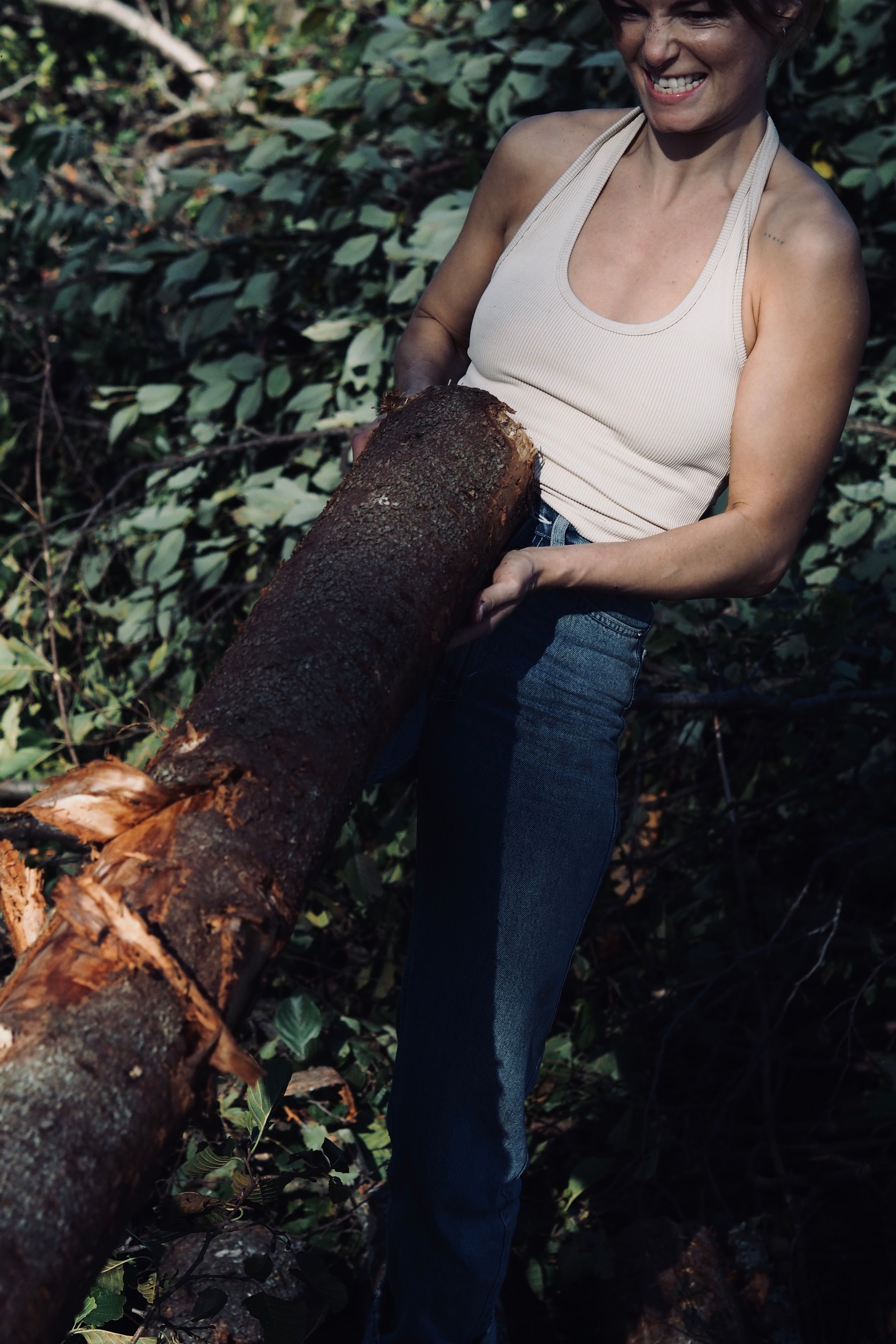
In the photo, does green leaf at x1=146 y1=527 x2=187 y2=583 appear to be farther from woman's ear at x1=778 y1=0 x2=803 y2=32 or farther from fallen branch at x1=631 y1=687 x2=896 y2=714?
woman's ear at x1=778 y1=0 x2=803 y2=32

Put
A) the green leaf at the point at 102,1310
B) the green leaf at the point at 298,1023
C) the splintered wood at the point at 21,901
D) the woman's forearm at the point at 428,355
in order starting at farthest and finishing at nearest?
the green leaf at the point at 298,1023, the woman's forearm at the point at 428,355, the green leaf at the point at 102,1310, the splintered wood at the point at 21,901

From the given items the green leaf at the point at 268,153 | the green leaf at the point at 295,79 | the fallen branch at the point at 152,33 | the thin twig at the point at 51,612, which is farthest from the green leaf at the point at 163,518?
the fallen branch at the point at 152,33

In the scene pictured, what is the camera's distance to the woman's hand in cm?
129

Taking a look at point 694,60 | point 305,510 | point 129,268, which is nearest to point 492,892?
point 694,60

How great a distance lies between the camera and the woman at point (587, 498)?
4.25 ft

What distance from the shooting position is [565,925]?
145 centimetres

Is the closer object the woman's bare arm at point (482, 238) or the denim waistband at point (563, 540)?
the denim waistband at point (563, 540)

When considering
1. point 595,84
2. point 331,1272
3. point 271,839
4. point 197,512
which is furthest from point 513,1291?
point 595,84

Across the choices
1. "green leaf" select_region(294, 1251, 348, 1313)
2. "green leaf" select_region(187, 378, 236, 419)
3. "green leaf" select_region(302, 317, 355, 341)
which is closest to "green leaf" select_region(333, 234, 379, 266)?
"green leaf" select_region(302, 317, 355, 341)

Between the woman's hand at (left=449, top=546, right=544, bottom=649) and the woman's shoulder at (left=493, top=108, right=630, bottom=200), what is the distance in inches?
21.5

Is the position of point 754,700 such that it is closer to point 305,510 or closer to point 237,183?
point 305,510

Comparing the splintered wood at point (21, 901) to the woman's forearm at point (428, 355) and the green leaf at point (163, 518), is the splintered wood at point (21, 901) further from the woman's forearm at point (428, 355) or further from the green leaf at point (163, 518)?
the green leaf at point (163, 518)

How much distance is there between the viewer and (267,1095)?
1557 millimetres

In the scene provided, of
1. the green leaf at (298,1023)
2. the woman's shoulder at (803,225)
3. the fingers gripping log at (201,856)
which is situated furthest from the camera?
the green leaf at (298,1023)
